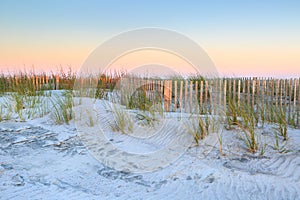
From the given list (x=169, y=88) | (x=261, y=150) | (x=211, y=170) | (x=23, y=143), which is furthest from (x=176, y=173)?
(x=169, y=88)

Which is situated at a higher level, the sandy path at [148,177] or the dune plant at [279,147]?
the dune plant at [279,147]

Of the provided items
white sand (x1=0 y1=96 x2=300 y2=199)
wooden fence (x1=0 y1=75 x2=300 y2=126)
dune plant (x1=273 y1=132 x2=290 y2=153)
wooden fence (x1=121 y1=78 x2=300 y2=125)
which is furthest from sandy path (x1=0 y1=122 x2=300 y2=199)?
wooden fence (x1=121 y1=78 x2=300 y2=125)

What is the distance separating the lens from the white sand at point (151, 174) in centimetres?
325

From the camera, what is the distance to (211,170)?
3.77m

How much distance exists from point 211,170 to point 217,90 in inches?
152

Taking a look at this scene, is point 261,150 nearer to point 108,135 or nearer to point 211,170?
point 211,170

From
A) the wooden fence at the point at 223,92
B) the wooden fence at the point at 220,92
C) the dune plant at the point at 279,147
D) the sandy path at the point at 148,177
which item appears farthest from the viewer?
the wooden fence at the point at 223,92

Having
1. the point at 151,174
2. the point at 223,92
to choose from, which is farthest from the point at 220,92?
the point at 151,174

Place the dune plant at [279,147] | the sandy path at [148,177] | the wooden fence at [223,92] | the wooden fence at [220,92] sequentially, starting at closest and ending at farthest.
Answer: the sandy path at [148,177]
the dune plant at [279,147]
the wooden fence at [220,92]
the wooden fence at [223,92]

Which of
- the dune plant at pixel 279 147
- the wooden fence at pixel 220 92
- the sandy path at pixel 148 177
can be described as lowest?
the sandy path at pixel 148 177

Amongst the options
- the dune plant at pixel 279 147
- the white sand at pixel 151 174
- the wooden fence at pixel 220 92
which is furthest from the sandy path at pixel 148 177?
the wooden fence at pixel 220 92

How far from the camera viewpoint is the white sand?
3252mm

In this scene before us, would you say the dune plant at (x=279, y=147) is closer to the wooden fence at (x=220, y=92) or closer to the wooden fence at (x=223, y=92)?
the wooden fence at (x=220, y=92)

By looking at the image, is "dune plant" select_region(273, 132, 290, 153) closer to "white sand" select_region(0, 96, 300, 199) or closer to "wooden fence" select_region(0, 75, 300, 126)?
"white sand" select_region(0, 96, 300, 199)
